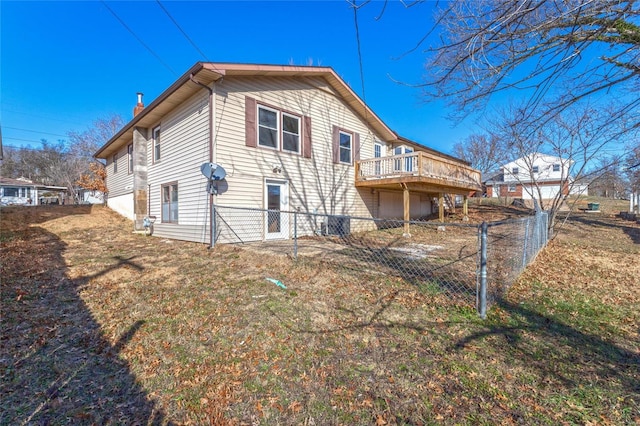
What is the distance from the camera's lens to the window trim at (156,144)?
1054 cm

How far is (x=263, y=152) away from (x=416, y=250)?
17.8ft

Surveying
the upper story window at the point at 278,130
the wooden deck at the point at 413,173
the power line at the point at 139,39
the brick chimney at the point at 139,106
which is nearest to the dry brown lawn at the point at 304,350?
the upper story window at the point at 278,130

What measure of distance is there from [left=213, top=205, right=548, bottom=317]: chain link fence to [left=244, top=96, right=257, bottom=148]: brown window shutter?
87.3 inches

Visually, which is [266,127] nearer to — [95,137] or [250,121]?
[250,121]

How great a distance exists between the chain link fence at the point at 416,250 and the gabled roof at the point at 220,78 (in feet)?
11.7

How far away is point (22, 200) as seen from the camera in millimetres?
28547

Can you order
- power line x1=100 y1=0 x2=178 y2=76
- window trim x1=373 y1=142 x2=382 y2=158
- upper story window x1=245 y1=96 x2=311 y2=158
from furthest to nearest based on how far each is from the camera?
1. window trim x1=373 y1=142 x2=382 y2=158
2. upper story window x1=245 y1=96 x2=311 y2=158
3. power line x1=100 y1=0 x2=178 y2=76

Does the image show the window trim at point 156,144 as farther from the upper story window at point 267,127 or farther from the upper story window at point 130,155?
the upper story window at point 267,127

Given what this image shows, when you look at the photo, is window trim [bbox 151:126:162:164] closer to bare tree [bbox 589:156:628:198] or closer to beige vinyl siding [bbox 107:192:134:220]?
beige vinyl siding [bbox 107:192:134:220]

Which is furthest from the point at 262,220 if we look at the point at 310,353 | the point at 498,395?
the point at 498,395

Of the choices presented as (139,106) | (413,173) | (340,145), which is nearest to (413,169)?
→ (413,173)

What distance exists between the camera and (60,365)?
2596 millimetres

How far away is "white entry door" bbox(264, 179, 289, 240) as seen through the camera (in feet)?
30.0

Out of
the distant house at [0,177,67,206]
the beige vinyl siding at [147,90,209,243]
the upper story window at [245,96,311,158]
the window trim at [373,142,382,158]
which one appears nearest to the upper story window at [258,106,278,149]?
the upper story window at [245,96,311,158]
